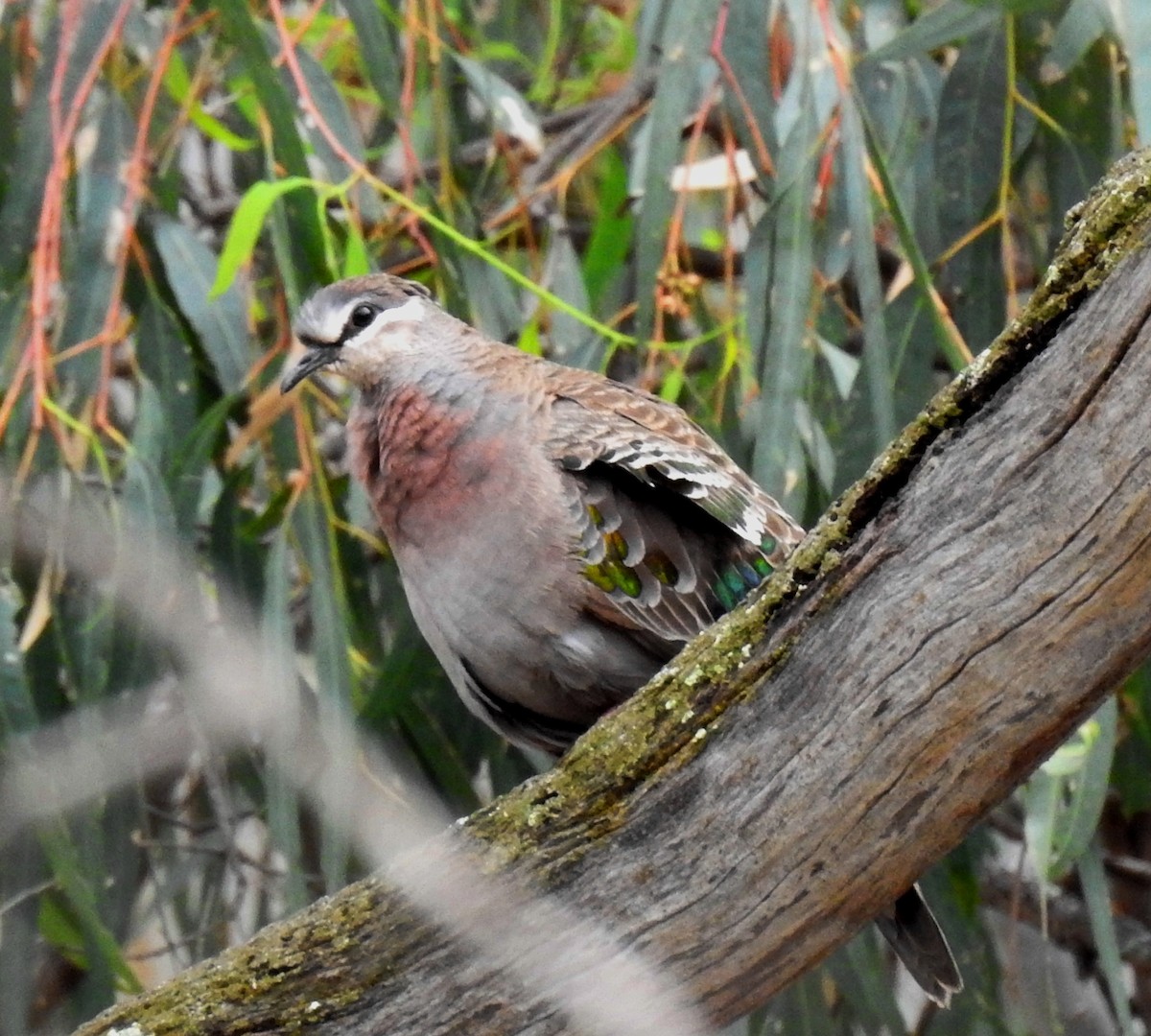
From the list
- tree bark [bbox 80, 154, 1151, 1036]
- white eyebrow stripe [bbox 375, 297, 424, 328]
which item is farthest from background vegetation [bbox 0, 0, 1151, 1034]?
tree bark [bbox 80, 154, 1151, 1036]

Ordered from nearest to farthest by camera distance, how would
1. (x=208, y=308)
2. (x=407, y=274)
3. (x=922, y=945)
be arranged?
1. (x=922, y=945)
2. (x=208, y=308)
3. (x=407, y=274)

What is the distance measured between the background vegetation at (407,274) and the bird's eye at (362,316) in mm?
130

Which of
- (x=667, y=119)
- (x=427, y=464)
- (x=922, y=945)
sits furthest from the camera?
(x=667, y=119)

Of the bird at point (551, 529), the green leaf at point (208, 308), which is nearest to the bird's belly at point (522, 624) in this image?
the bird at point (551, 529)

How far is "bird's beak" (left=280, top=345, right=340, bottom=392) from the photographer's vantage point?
2.70 metres

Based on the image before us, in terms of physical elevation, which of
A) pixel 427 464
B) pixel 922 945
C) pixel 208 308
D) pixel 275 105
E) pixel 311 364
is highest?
pixel 275 105

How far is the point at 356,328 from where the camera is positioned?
2.69 metres

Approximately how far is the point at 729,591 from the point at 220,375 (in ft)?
3.11

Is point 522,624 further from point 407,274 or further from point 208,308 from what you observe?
point 407,274

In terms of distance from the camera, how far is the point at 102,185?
2.98 metres

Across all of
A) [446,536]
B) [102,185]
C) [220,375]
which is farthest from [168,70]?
[446,536]

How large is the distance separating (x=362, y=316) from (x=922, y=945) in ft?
4.00

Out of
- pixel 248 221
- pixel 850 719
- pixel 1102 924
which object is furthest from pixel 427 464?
pixel 1102 924

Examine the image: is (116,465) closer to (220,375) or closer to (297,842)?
(220,375)
